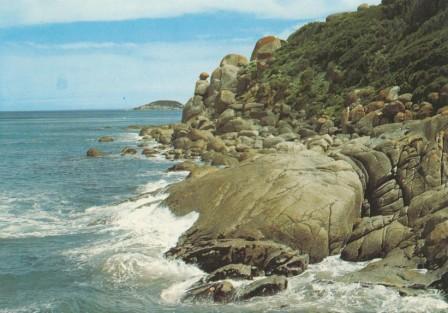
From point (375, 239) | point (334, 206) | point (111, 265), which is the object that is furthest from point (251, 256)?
point (111, 265)

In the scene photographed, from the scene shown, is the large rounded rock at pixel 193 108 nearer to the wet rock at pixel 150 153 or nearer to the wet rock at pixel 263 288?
the wet rock at pixel 150 153

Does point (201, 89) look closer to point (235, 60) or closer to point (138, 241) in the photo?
point (235, 60)

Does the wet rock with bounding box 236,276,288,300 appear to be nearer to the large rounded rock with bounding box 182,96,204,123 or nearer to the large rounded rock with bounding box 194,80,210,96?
the large rounded rock with bounding box 182,96,204,123

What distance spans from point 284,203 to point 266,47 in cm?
6445

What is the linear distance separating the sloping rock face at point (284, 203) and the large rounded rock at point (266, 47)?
57607mm

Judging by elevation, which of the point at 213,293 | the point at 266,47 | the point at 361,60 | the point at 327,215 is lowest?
the point at 213,293

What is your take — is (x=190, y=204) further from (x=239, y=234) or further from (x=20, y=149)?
(x=20, y=149)

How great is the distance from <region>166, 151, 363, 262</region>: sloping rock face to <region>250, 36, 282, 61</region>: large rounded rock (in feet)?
189

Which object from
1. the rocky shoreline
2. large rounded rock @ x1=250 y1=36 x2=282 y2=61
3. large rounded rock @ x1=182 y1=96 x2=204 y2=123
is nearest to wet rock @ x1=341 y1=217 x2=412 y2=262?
the rocky shoreline

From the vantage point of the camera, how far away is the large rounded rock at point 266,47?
259 ft

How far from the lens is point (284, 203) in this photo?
62.3 ft

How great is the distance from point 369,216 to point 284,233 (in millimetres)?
4746

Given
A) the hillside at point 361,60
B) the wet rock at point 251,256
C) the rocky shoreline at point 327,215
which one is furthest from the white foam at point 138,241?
the hillside at point 361,60

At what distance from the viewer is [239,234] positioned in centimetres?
1858
